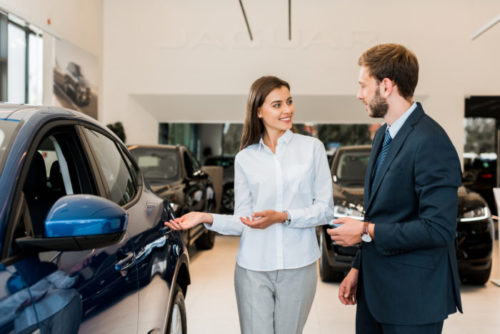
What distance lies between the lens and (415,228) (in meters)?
1.49

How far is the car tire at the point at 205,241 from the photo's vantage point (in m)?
7.23

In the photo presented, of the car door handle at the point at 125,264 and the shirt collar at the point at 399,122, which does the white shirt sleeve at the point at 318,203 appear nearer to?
the shirt collar at the point at 399,122

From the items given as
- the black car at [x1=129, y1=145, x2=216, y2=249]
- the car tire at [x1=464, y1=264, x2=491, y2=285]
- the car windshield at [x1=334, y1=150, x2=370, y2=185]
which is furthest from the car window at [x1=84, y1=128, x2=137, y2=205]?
the car tire at [x1=464, y1=264, x2=491, y2=285]

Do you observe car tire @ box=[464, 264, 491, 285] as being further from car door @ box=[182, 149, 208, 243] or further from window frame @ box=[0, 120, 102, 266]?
window frame @ box=[0, 120, 102, 266]

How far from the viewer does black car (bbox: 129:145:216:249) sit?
5832 millimetres

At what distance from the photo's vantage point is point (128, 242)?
70.0 inches

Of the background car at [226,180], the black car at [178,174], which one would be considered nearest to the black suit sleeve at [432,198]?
the black car at [178,174]

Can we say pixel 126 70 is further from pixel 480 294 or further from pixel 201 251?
pixel 480 294

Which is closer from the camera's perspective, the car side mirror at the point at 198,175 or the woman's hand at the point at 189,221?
the woman's hand at the point at 189,221

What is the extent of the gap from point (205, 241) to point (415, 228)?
595 cm

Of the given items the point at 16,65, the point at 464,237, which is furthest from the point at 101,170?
the point at 16,65

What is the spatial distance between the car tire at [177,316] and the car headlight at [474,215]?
3210 mm

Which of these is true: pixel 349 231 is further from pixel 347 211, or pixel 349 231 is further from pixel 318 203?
pixel 347 211

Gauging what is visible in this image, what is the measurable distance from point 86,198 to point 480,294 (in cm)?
478
